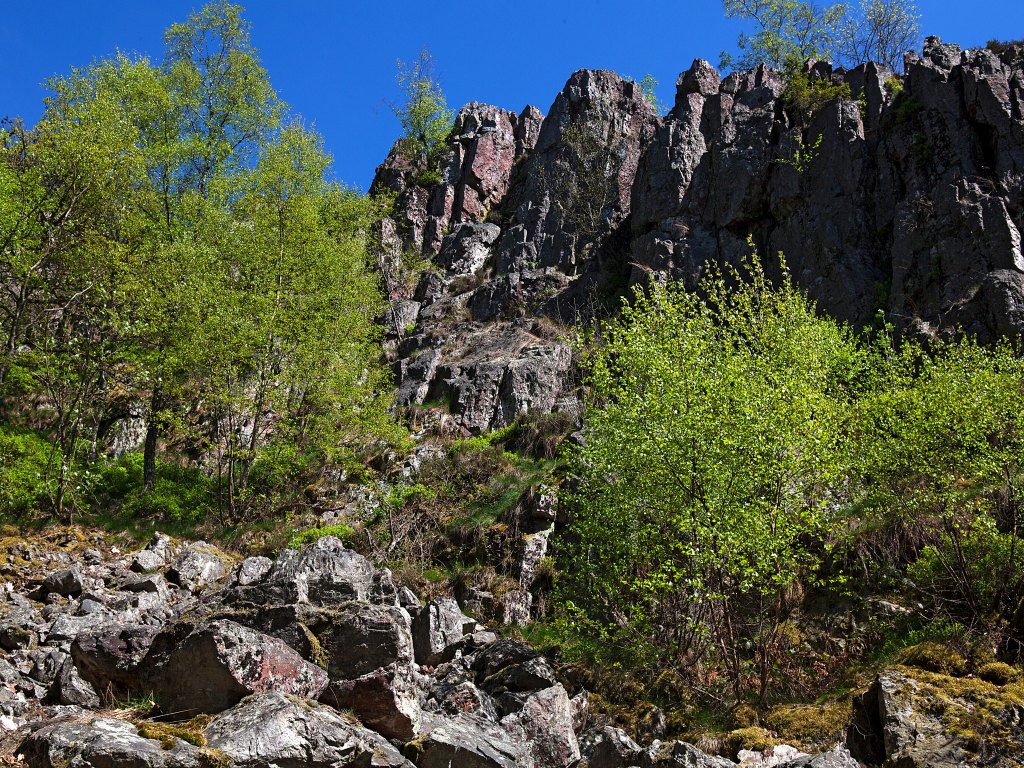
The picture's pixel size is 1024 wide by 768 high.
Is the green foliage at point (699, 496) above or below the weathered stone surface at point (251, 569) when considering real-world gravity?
above

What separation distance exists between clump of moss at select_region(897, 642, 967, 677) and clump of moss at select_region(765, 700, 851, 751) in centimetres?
112

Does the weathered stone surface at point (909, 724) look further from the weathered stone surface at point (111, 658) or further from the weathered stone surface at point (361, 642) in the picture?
the weathered stone surface at point (111, 658)

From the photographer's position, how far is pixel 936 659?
950 centimetres

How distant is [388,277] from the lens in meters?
38.9

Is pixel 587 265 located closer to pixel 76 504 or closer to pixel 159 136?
pixel 159 136

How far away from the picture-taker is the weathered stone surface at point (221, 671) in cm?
632

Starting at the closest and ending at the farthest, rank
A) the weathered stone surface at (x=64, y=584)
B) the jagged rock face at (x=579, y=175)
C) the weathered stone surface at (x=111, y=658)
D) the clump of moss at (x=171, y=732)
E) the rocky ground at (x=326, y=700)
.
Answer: the clump of moss at (x=171, y=732) → the rocky ground at (x=326, y=700) → the weathered stone surface at (x=111, y=658) → the weathered stone surface at (x=64, y=584) → the jagged rock face at (x=579, y=175)

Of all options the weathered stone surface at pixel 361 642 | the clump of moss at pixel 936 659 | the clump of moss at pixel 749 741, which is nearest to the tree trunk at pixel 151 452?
the weathered stone surface at pixel 361 642

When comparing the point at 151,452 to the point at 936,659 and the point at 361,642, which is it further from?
the point at 936,659

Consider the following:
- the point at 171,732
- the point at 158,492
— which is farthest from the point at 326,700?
the point at 158,492

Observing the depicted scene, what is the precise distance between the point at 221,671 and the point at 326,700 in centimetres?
114

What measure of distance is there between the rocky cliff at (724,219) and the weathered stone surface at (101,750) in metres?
20.0

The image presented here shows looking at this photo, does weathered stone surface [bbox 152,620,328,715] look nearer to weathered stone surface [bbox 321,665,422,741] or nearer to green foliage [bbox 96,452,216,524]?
weathered stone surface [bbox 321,665,422,741]

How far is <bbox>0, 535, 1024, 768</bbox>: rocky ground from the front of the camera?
5.68 m
